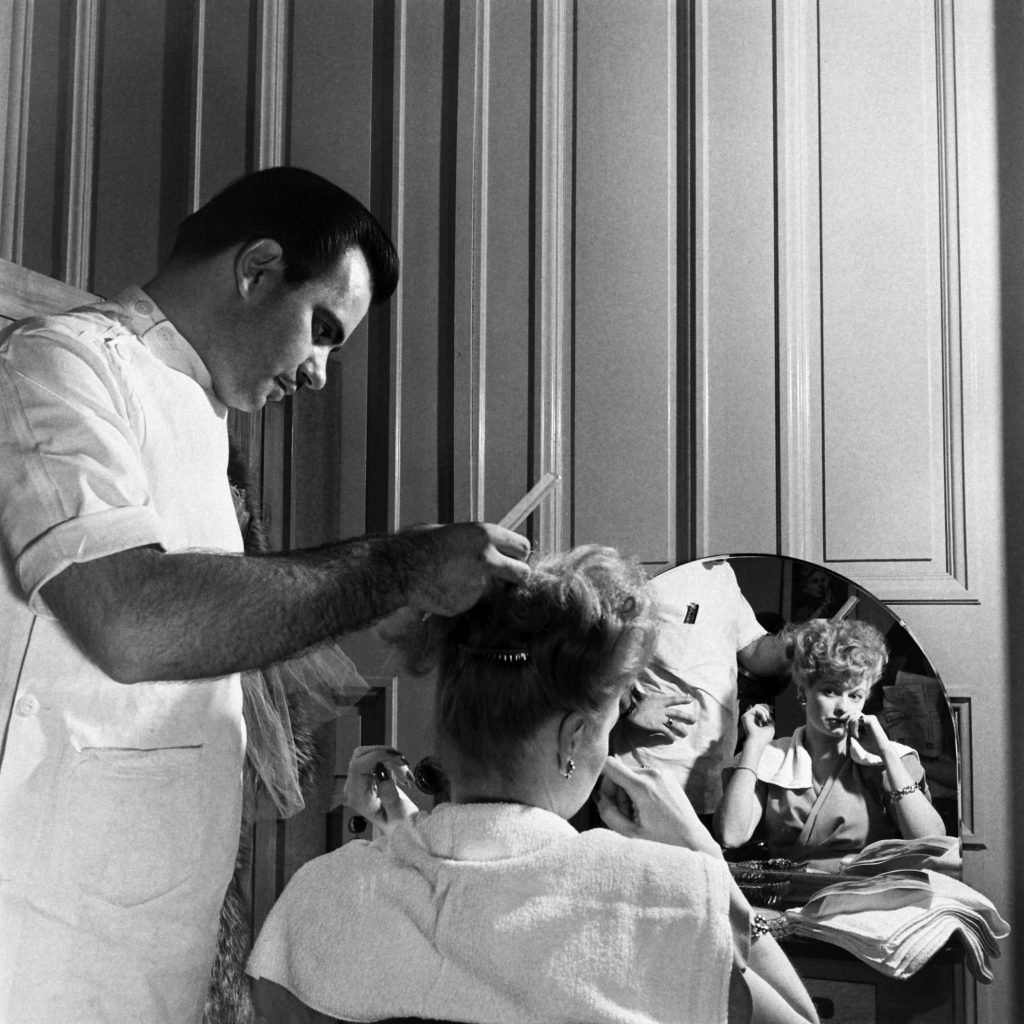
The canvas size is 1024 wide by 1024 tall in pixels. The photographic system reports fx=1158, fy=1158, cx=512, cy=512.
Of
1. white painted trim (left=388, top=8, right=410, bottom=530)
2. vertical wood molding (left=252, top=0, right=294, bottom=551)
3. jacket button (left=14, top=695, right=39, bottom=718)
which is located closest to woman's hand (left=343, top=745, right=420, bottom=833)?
jacket button (left=14, top=695, right=39, bottom=718)

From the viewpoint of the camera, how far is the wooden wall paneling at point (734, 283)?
181 centimetres

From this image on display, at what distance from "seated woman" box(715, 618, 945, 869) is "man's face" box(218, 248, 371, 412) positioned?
0.77 metres

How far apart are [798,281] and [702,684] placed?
2.11ft

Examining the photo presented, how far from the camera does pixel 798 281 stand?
1799 millimetres

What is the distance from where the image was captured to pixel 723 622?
1.68 metres

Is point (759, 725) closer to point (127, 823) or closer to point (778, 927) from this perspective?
point (778, 927)

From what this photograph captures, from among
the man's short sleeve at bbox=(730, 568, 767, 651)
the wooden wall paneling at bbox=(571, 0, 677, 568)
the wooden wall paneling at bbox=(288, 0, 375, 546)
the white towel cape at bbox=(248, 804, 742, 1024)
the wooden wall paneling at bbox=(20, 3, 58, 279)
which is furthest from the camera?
the wooden wall paneling at bbox=(288, 0, 375, 546)

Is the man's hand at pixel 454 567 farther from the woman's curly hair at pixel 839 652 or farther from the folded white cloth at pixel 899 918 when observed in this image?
the folded white cloth at pixel 899 918

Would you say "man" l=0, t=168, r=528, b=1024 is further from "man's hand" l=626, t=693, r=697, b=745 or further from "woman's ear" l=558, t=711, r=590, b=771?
"man's hand" l=626, t=693, r=697, b=745

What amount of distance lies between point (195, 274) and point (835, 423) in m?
0.96

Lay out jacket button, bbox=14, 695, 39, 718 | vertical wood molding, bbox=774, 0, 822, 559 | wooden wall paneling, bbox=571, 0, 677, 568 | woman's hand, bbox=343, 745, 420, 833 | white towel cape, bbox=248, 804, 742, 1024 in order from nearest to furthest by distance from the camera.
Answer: white towel cape, bbox=248, 804, 742, 1024 → jacket button, bbox=14, 695, 39, 718 → woman's hand, bbox=343, 745, 420, 833 → vertical wood molding, bbox=774, 0, 822, 559 → wooden wall paneling, bbox=571, 0, 677, 568

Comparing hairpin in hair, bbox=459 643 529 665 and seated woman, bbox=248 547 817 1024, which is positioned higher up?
hairpin in hair, bbox=459 643 529 665

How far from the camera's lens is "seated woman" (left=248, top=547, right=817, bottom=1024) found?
1085 mm

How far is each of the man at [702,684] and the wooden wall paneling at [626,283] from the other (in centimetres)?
19
